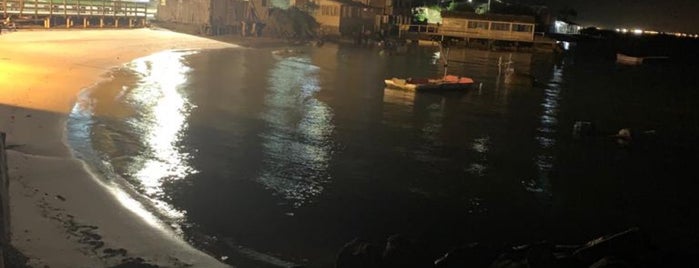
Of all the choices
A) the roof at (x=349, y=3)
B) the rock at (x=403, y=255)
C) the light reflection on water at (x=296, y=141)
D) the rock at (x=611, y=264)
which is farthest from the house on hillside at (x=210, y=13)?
the rock at (x=611, y=264)

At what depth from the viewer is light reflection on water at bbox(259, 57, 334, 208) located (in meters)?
13.6

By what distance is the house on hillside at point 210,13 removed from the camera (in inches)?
2424

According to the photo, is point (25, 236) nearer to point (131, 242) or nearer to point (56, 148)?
point (131, 242)

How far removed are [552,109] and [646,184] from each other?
1462 centimetres

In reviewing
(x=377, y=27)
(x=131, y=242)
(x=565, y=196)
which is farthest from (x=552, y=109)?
(x=377, y=27)

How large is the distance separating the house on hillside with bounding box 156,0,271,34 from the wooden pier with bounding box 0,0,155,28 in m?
2.33

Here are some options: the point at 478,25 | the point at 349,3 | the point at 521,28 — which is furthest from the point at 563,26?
the point at 349,3

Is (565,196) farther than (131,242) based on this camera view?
Yes

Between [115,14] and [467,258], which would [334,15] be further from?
[467,258]

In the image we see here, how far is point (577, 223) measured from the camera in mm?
12477

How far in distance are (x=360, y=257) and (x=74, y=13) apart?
50083 millimetres

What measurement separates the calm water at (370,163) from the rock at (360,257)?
1203mm

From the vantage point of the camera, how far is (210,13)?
61.6m

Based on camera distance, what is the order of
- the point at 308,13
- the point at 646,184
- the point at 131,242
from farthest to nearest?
the point at 308,13, the point at 646,184, the point at 131,242
